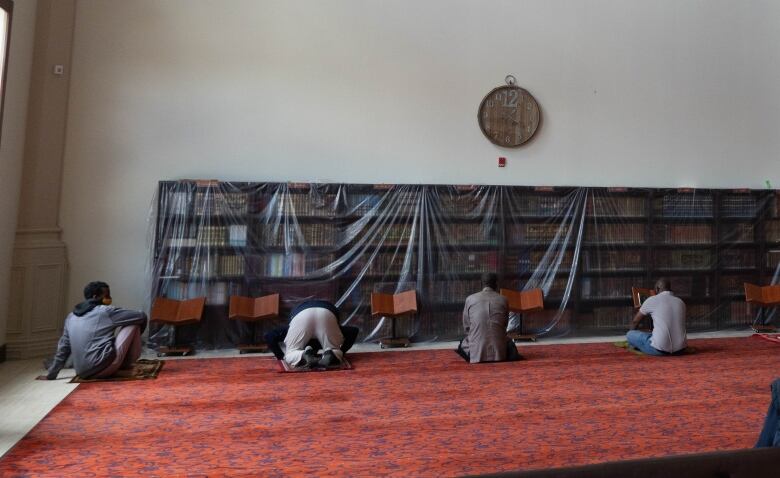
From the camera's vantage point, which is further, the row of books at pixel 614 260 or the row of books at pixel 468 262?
the row of books at pixel 614 260

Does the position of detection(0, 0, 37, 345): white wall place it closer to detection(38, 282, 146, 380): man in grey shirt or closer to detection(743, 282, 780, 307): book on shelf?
detection(38, 282, 146, 380): man in grey shirt

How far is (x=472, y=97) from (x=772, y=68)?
4.49 metres

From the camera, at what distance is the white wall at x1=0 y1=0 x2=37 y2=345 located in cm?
431

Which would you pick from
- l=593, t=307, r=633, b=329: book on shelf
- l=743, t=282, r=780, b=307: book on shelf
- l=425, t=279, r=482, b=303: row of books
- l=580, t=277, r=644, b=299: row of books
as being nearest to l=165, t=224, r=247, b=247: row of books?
l=425, t=279, r=482, b=303: row of books

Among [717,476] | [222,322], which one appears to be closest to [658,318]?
[717,476]

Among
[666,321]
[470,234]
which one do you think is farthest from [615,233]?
[470,234]

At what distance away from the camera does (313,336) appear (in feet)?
14.6

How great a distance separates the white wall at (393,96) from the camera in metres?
5.12

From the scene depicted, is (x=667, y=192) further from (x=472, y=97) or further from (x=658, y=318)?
(x=472, y=97)

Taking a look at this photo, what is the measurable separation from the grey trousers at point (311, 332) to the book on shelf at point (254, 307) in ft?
2.13

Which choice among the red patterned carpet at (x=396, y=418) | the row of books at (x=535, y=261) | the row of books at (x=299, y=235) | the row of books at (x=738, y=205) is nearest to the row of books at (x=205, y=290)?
the row of books at (x=299, y=235)

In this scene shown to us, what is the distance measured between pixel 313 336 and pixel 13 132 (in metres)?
3.32

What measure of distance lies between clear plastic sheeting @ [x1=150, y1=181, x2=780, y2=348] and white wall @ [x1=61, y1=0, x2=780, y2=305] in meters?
0.36

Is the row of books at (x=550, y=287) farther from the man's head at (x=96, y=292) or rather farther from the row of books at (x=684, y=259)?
the man's head at (x=96, y=292)
